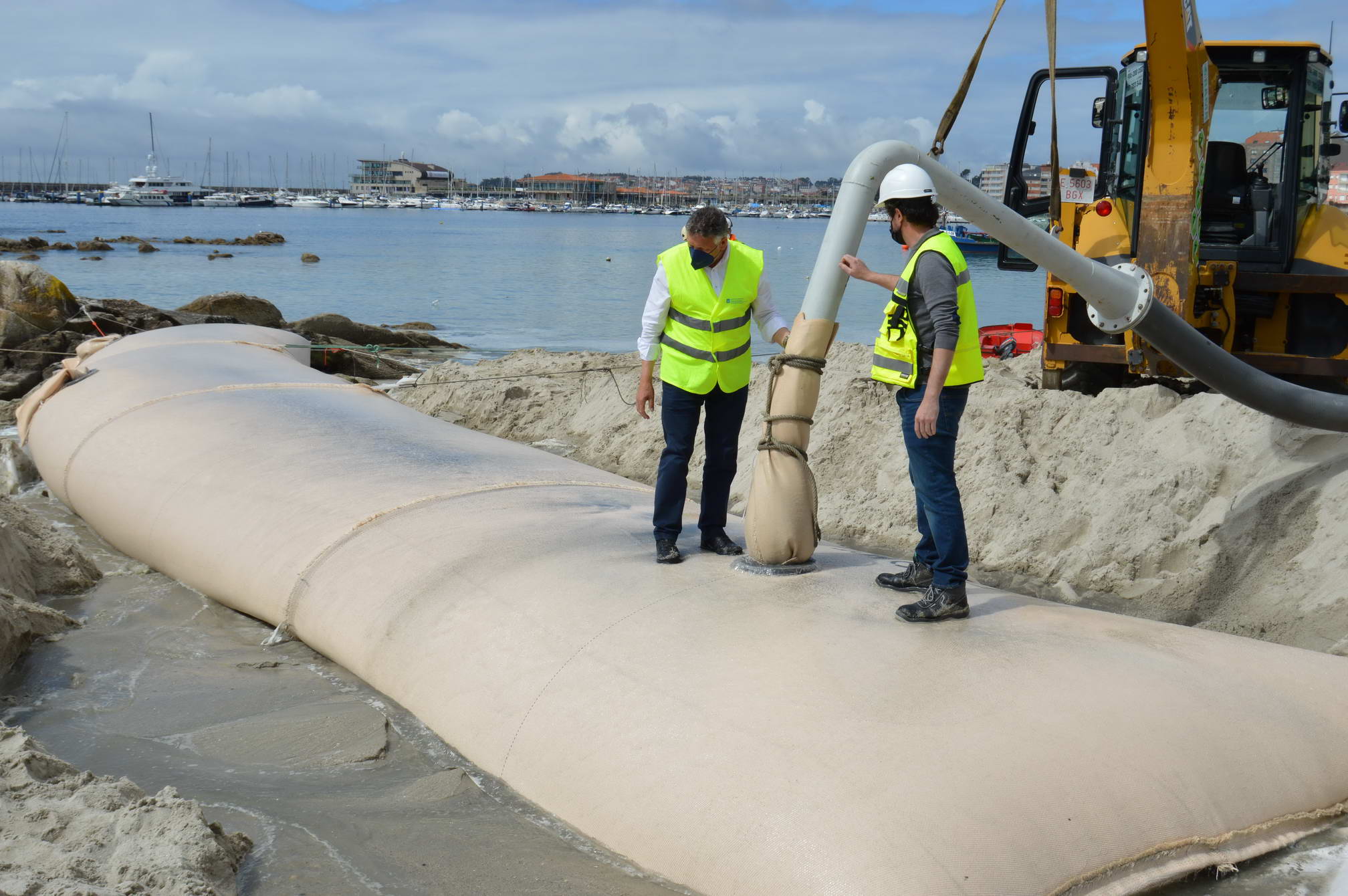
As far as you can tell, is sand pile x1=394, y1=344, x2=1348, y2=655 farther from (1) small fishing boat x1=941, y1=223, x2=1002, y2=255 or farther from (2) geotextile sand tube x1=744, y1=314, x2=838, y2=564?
(1) small fishing boat x1=941, y1=223, x2=1002, y2=255

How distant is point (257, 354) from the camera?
8.31m

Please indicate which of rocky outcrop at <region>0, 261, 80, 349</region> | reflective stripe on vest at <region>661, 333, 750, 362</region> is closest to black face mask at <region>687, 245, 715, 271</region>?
reflective stripe on vest at <region>661, 333, 750, 362</region>

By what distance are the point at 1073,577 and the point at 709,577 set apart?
123 inches

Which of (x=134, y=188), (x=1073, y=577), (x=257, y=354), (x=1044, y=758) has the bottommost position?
(x=1073, y=577)

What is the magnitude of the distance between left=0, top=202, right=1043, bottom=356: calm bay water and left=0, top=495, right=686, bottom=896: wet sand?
1352cm

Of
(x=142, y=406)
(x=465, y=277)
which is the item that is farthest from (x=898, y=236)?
(x=465, y=277)

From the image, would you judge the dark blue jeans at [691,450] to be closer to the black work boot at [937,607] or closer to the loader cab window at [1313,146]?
the black work boot at [937,607]

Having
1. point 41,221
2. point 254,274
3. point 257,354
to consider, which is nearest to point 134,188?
point 41,221

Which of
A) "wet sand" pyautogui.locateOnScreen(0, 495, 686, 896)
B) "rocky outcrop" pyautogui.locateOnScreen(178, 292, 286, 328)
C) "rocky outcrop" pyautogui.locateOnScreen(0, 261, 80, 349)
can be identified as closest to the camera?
"wet sand" pyautogui.locateOnScreen(0, 495, 686, 896)

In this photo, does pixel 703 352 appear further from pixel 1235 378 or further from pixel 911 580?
pixel 1235 378

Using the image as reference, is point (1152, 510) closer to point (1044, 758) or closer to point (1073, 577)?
point (1073, 577)

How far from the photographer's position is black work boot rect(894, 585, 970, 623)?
12.2ft

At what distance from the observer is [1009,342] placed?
13.2m

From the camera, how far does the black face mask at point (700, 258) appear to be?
4.31 m
